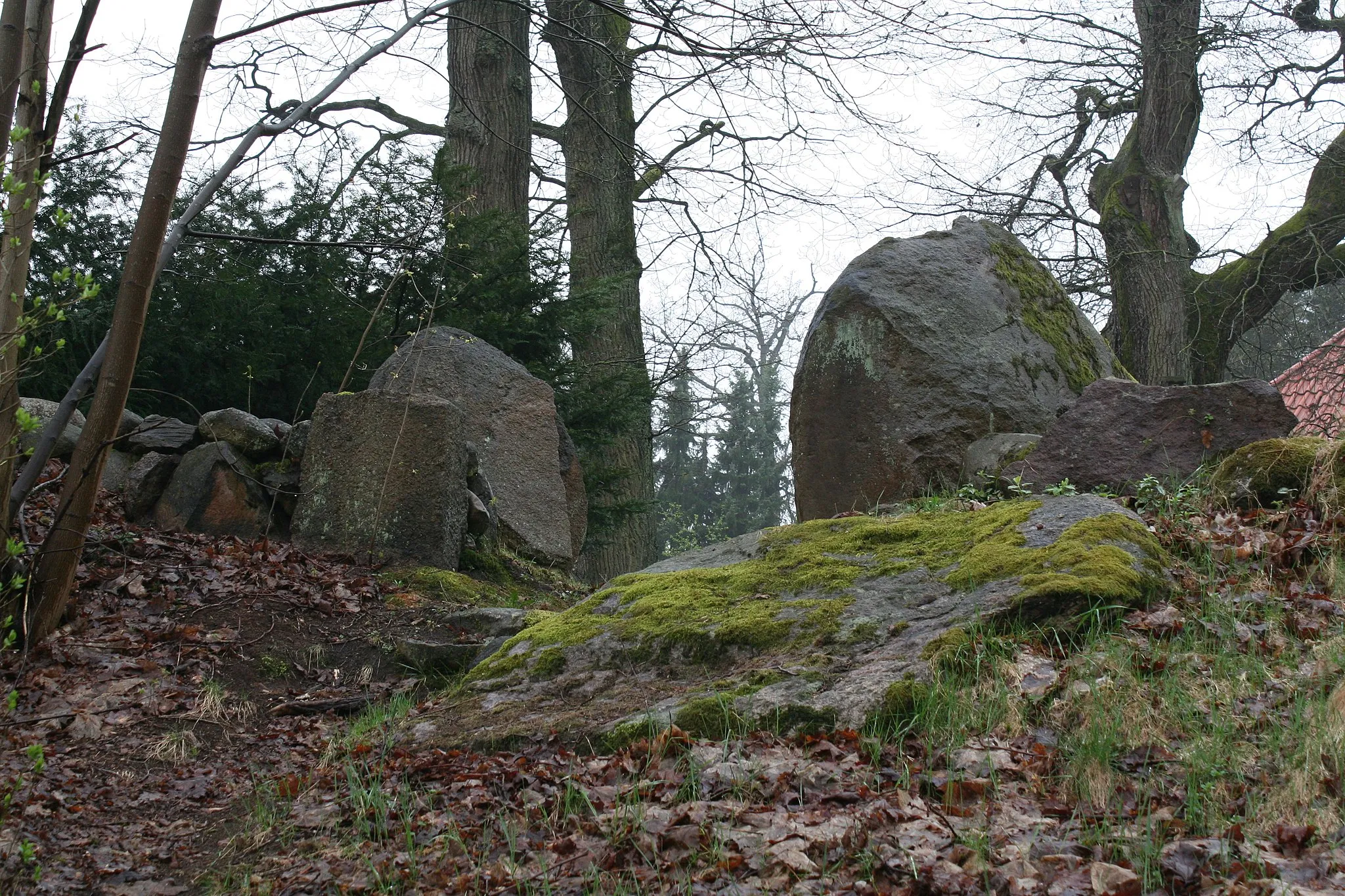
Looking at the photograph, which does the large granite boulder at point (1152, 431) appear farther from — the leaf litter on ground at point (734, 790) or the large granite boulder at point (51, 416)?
the large granite boulder at point (51, 416)

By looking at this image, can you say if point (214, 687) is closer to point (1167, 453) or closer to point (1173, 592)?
point (1173, 592)

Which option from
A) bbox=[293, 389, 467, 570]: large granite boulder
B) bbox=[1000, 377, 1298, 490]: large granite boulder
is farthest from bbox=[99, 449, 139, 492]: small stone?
bbox=[1000, 377, 1298, 490]: large granite boulder

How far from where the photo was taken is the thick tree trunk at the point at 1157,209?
11531 mm

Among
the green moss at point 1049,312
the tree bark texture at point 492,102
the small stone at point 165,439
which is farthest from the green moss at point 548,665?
the tree bark texture at point 492,102

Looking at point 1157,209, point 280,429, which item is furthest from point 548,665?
point 1157,209

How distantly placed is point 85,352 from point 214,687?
191 inches

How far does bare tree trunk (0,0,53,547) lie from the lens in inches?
171

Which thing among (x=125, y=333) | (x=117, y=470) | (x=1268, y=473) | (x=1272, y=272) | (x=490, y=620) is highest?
(x=1272, y=272)

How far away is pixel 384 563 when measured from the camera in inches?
276

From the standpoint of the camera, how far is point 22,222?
14.9 feet

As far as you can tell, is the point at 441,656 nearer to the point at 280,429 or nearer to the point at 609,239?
the point at 280,429

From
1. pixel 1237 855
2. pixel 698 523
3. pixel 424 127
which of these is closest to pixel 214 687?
pixel 1237 855

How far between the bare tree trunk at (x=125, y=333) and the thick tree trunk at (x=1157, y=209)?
31.9 feet

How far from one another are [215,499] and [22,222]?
2982mm
